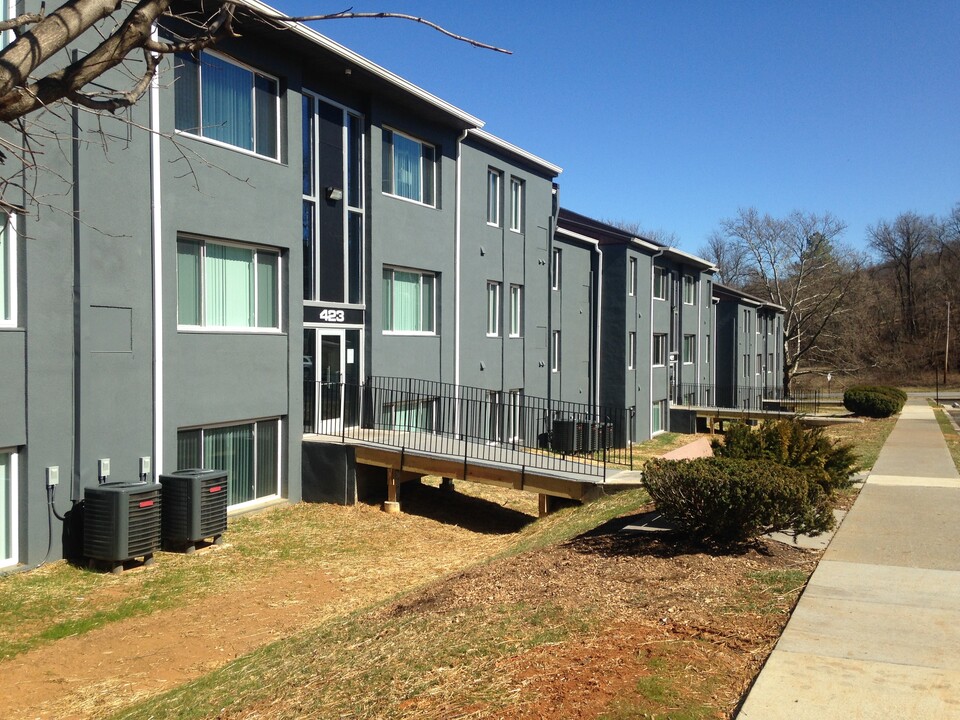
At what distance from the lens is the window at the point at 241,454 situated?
1295 cm

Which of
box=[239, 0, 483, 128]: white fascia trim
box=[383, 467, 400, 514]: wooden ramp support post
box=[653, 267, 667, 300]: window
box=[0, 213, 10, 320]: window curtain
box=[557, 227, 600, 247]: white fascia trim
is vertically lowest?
box=[383, 467, 400, 514]: wooden ramp support post

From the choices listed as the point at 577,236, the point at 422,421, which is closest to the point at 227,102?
the point at 422,421

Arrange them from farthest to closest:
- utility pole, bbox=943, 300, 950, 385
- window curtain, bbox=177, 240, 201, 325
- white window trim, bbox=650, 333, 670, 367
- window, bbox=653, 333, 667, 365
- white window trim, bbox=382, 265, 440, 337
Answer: utility pole, bbox=943, 300, 950, 385 → window, bbox=653, 333, 667, 365 → white window trim, bbox=650, 333, 670, 367 → white window trim, bbox=382, 265, 440, 337 → window curtain, bbox=177, 240, 201, 325

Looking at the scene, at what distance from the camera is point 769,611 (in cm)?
630

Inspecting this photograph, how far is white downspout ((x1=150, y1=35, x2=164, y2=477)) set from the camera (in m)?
11.9

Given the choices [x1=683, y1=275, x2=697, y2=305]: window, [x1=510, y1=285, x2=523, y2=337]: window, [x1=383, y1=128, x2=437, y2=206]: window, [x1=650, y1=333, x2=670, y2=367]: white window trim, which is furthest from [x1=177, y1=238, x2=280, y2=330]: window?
[x1=683, y1=275, x2=697, y2=305]: window

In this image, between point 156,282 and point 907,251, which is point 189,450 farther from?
point 907,251

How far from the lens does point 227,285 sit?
13.6 m

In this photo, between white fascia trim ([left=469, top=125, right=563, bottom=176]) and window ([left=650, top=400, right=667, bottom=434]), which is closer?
white fascia trim ([left=469, top=125, right=563, bottom=176])

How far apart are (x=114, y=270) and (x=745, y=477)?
8789mm

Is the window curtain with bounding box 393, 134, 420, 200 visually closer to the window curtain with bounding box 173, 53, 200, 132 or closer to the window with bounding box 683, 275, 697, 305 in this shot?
the window curtain with bounding box 173, 53, 200, 132

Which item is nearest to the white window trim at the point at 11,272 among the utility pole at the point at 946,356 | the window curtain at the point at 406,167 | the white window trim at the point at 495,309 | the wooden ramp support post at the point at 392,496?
the wooden ramp support post at the point at 392,496

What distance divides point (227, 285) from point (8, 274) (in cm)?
374

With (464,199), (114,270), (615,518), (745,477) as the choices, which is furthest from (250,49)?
(745,477)
